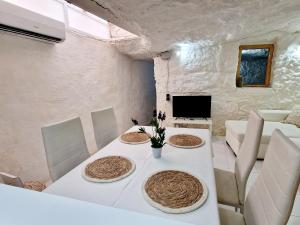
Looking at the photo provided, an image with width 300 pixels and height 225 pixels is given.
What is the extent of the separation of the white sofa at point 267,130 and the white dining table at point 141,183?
1.38m

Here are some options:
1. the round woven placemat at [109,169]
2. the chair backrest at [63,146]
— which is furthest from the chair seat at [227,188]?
the chair backrest at [63,146]

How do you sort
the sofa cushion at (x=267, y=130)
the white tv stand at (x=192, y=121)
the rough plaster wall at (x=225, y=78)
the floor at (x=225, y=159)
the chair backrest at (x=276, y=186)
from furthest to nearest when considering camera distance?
the white tv stand at (x=192, y=121) → the rough plaster wall at (x=225, y=78) → the sofa cushion at (x=267, y=130) → the floor at (x=225, y=159) → the chair backrest at (x=276, y=186)

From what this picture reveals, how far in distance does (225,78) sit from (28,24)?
326 centimetres

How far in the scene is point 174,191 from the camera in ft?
3.19

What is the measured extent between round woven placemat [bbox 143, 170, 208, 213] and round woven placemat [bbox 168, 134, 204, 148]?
46 cm

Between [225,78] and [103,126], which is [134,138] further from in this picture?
[225,78]

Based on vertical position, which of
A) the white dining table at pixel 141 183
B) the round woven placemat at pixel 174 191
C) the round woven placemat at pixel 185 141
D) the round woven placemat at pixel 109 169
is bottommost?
the white dining table at pixel 141 183

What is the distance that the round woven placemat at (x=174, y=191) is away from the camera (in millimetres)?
863

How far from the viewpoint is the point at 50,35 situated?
6.50 feet

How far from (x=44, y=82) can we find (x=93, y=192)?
1682 mm

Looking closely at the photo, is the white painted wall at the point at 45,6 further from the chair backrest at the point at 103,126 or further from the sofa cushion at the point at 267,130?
the sofa cushion at the point at 267,130

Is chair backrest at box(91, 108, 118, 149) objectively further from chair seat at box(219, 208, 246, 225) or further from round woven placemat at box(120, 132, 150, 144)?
chair seat at box(219, 208, 246, 225)

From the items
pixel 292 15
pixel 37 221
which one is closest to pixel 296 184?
pixel 37 221

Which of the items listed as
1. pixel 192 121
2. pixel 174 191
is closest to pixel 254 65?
pixel 192 121
